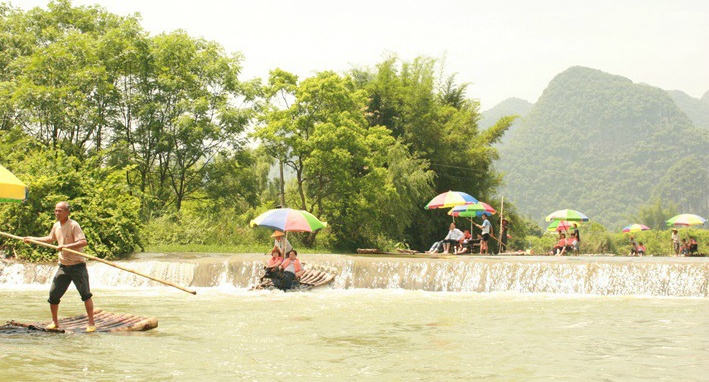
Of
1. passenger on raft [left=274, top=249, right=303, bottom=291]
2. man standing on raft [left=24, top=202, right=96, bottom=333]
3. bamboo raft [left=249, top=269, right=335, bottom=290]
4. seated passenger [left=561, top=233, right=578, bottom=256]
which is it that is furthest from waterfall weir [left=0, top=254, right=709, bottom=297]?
man standing on raft [left=24, top=202, right=96, bottom=333]

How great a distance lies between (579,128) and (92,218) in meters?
130

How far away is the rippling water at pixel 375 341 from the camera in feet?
25.2

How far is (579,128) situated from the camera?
461ft

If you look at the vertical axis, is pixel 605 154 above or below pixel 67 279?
above

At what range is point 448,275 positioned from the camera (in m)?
17.5

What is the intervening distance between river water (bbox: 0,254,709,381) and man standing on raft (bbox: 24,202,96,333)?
55 centimetres

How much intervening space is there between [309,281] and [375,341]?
7665mm

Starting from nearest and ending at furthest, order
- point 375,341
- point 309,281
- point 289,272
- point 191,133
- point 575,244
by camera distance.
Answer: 1. point 375,341
2. point 289,272
3. point 309,281
4. point 575,244
5. point 191,133

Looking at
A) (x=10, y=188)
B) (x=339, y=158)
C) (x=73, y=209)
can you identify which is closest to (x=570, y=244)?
(x=339, y=158)

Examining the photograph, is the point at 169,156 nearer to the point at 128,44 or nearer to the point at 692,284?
the point at 128,44

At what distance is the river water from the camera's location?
25.7 feet

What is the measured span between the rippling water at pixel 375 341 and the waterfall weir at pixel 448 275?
107 cm

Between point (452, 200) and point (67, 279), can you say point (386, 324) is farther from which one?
point (452, 200)

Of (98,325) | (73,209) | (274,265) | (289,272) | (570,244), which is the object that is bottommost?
(98,325)
